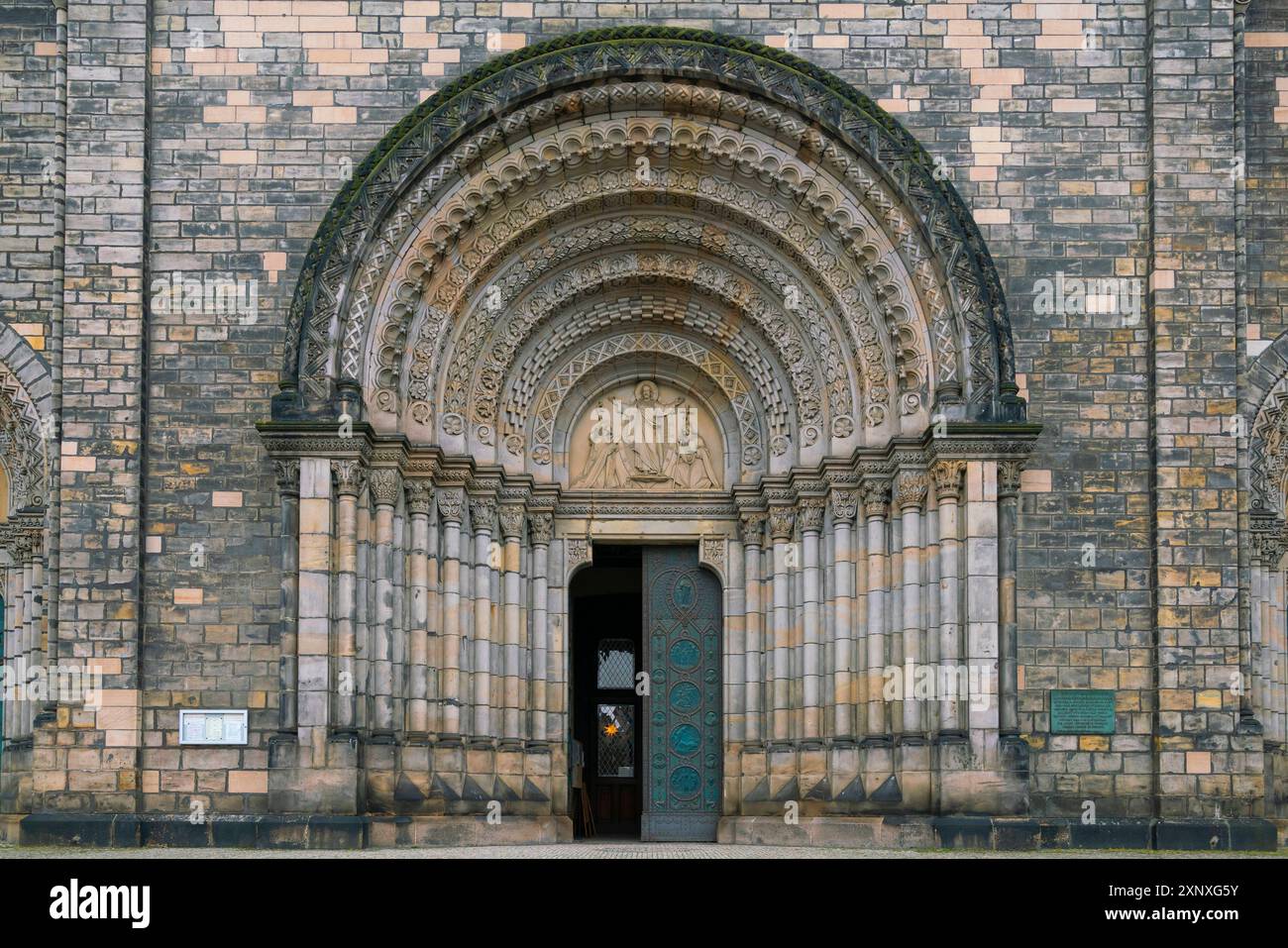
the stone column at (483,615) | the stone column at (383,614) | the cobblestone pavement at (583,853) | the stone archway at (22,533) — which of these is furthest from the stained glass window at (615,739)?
the stone archway at (22,533)

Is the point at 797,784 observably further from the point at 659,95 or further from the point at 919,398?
the point at 659,95

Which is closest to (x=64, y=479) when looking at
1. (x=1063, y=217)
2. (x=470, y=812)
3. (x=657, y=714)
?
(x=470, y=812)

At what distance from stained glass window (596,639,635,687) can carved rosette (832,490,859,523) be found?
752cm

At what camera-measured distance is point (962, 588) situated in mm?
19406

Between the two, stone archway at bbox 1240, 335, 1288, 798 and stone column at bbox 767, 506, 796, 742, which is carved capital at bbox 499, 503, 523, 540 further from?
stone archway at bbox 1240, 335, 1288, 798

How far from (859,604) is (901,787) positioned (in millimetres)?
2221

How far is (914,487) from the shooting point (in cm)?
1980

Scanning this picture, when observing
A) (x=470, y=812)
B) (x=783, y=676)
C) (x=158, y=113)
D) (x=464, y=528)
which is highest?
(x=158, y=113)

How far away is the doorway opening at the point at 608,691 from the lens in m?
26.8

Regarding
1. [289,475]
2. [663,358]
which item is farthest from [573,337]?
[289,475]

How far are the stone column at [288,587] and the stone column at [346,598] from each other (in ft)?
1.35

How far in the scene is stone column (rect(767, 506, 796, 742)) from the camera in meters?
21.0

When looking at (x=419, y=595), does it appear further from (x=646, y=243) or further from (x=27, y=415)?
(x=27, y=415)

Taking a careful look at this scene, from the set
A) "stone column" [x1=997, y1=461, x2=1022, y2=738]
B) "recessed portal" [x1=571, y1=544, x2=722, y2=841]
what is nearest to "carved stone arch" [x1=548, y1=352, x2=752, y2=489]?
"recessed portal" [x1=571, y1=544, x2=722, y2=841]
